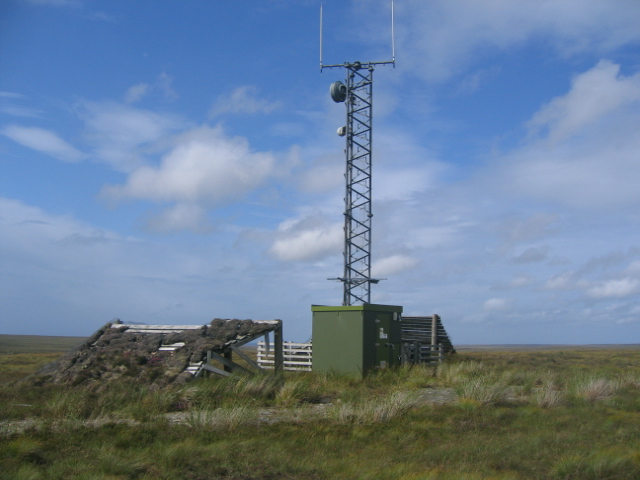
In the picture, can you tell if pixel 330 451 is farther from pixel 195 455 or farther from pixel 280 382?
pixel 280 382

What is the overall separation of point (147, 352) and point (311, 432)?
7.60m

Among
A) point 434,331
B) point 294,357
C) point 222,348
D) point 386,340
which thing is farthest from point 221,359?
point 434,331

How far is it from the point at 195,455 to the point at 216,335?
841cm

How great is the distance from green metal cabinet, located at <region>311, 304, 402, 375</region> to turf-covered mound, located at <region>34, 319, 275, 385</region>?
201 centimetres

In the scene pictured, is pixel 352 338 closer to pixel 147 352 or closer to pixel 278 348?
pixel 278 348

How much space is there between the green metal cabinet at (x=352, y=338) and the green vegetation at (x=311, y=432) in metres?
2.44

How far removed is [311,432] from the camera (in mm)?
10398

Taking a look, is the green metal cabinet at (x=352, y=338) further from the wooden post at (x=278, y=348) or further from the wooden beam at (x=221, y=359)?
the wooden beam at (x=221, y=359)

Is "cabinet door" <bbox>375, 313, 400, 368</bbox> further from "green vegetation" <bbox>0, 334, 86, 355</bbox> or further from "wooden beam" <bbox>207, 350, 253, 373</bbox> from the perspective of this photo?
"green vegetation" <bbox>0, 334, 86, 355</bbox>

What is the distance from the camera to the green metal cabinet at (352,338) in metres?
18.2

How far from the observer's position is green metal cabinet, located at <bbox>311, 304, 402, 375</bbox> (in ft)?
59.8

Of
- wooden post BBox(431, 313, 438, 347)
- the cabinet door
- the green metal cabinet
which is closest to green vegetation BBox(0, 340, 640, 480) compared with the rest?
the green metal cabinet

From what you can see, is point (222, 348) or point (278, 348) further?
point (278, 348)

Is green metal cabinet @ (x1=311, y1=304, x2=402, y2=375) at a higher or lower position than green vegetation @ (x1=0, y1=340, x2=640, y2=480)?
higher
